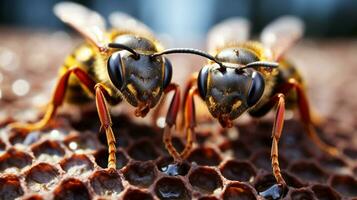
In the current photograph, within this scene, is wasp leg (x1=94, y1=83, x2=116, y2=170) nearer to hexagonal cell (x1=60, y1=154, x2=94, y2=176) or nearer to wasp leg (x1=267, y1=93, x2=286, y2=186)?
hexagonal cell (x1=60, y1=154, x2=94, y2=176)

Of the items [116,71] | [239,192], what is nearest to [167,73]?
[116,71]

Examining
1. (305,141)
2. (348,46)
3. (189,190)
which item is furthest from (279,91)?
(348,46)

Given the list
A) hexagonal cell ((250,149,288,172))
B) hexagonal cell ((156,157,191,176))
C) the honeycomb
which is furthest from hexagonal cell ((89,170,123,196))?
hexagonal cell ((250,149,288,172))

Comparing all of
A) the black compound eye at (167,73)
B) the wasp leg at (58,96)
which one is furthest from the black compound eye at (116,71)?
the wasp leg at (58,96)

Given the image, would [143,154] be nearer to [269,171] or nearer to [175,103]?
[175,103]

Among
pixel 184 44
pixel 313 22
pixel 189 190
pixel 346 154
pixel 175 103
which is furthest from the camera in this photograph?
pixel 313 22

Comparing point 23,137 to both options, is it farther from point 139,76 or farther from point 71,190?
point 139,76
